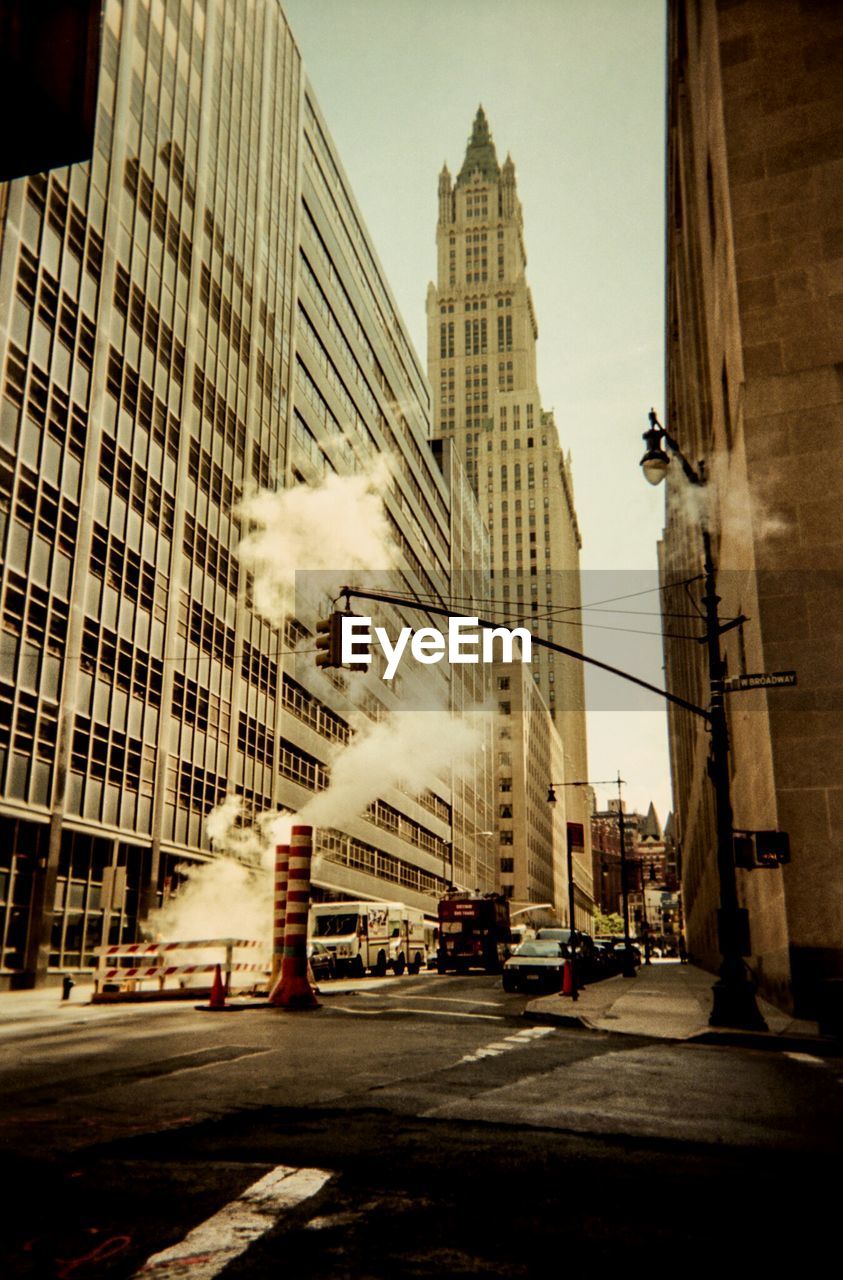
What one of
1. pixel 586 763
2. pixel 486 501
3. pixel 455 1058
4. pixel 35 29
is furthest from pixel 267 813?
pixel 586 763

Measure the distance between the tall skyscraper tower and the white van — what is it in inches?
4162

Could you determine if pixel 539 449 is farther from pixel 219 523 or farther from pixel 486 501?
pixel 219 523

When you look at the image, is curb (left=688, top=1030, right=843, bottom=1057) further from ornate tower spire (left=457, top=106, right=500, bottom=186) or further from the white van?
ornate tower spire (left=457, top=106, right=500, bottom=186)

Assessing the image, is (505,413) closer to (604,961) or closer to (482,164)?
(482,164)

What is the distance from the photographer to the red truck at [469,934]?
39938 mm

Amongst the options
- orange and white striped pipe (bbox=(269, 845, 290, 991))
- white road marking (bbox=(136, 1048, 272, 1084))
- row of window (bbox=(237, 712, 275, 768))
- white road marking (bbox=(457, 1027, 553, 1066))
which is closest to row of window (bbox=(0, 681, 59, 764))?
orange and white striped pipe (bbox=(269, 845, 290, 991))

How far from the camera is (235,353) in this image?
148 feet

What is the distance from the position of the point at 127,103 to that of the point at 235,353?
11.5m

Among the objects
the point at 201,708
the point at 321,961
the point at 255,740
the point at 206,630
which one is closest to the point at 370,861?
the point at 255,740

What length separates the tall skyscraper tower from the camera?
157m

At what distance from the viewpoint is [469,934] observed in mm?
40156

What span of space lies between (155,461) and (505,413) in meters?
131

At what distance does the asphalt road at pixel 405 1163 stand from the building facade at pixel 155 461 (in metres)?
16.0
